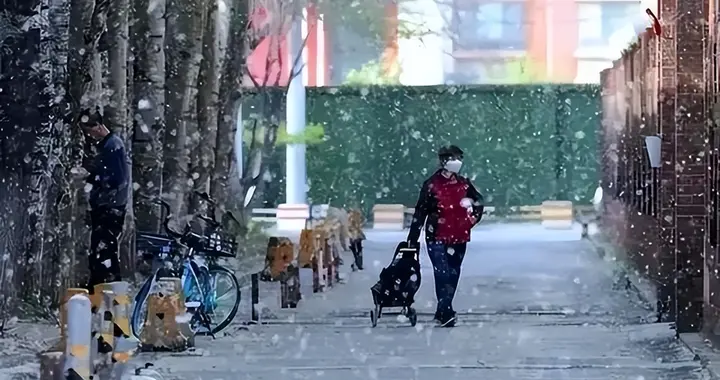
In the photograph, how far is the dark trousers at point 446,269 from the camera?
30.3 ft

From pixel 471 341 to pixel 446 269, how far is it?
99 cm

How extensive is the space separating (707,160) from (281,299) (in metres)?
3.74

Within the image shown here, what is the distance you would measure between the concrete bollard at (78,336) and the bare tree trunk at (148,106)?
659cm

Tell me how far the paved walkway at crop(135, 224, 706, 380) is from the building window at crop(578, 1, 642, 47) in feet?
67.2

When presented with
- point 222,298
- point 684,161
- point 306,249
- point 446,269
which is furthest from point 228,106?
point 684,161

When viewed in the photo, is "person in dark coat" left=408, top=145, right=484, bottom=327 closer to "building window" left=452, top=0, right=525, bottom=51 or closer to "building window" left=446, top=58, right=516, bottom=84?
"building window" left=452, top=0, right=525, bottom=51

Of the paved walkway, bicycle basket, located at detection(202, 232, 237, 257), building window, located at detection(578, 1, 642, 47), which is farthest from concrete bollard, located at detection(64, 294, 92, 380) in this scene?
building window, located at detection(578, 1, 642, 47)

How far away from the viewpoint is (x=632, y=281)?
11773 millimetres

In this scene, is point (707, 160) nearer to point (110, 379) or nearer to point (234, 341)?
point (234, 341)

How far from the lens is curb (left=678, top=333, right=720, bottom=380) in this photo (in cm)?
688

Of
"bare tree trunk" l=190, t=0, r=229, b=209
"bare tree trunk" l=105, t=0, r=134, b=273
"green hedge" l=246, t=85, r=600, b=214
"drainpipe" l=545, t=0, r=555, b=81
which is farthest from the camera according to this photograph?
"drainpipe" l=545, t=0, r=555, b=81

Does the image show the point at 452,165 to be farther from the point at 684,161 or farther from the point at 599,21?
the point at 599,21

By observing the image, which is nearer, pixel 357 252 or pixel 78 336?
pixel 78 336

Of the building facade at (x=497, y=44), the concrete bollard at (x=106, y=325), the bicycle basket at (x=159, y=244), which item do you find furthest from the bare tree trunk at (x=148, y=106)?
the building facade at (x=497, y=44)
